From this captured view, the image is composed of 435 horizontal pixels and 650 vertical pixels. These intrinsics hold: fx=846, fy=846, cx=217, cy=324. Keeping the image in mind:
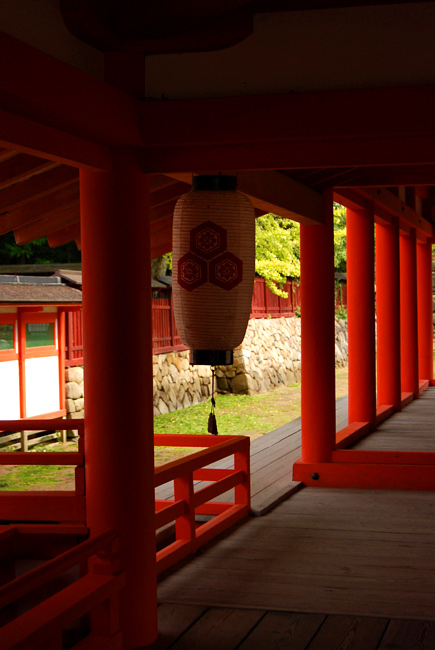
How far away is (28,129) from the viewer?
3.47 metres

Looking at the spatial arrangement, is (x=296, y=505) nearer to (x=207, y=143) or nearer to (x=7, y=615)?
(x=7, y=615)

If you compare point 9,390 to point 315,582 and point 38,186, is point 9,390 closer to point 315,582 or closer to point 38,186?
point 38,186

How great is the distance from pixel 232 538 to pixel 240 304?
2023 mm

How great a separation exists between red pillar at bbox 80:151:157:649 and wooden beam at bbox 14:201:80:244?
178 cm

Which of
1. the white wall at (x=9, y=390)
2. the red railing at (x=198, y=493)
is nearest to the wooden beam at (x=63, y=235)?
the red railing at (x=198, y=493)

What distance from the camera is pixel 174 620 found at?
4.57m

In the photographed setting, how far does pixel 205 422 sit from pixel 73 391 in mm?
3056

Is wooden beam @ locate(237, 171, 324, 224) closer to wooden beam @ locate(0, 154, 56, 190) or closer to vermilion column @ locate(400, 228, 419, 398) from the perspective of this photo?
wooden beam @ locate(0, 154, 56, 190)

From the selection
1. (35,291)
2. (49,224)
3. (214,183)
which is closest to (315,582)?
(214,183)

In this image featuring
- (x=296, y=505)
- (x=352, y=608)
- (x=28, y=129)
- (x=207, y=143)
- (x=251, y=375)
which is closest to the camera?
(x=28, y=129)

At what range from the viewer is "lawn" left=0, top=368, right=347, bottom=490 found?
39.2 ft

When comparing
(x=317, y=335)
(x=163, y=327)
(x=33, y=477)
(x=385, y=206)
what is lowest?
(x=33, y=477)

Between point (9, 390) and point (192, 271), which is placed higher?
point (192, 271)

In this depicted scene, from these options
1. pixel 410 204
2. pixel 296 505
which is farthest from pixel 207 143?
pixel 410 204
